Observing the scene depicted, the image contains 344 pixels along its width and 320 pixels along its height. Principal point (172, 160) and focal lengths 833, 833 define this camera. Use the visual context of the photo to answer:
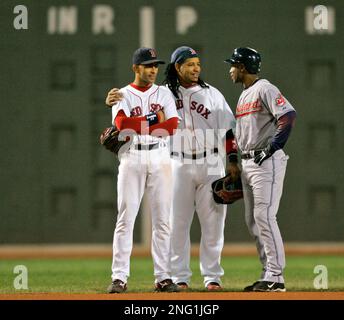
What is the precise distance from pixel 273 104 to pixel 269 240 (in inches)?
34.9

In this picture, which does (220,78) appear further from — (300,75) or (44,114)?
(44,114)

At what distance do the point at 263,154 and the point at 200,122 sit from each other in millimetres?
585

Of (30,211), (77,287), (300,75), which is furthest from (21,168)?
(77,287)

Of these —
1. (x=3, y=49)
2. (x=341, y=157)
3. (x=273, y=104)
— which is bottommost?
(x=341, y=157)

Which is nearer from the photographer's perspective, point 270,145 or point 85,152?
point 270,145

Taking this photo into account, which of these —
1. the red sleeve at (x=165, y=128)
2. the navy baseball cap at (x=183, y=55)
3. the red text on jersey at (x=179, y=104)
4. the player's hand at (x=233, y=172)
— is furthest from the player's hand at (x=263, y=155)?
the navy baseball cap at (x=183, y=55)

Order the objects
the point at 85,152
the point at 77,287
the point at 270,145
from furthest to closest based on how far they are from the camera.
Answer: the point at 85,152 < the point at 77,287 < the point at 270,145

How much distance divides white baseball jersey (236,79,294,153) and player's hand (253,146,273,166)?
10cm

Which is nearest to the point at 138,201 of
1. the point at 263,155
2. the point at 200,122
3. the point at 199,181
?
the point at 199,181

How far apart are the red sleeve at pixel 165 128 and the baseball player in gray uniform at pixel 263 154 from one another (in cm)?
49

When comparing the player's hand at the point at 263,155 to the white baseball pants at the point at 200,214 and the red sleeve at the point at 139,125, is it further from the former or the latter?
the red sleeve at the point at 139,125

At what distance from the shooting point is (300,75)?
42.7 feet

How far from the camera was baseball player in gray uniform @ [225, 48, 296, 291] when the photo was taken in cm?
539

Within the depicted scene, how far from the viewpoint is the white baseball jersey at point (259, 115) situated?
5.48 meters
